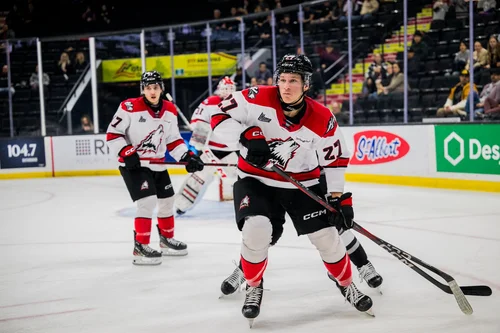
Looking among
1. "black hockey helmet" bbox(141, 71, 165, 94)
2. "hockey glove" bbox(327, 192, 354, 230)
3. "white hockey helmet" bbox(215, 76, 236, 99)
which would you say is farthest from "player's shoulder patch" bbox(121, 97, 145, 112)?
"white hockey helmet" bbox(215, 76, 236, 99)

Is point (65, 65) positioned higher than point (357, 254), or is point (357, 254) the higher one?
point (65, 65)

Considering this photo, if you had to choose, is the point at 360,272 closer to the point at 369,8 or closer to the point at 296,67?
the point at 296,67

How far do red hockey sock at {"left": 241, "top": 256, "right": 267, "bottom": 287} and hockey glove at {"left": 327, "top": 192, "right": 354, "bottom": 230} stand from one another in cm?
35

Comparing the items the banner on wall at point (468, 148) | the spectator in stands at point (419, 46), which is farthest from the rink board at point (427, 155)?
the spectator in stands at point (419, 46)

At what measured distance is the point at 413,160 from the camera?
26.0 ft

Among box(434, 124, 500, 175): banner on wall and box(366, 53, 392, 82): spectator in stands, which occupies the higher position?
box(366, 53, 392, 82): spectator in stands

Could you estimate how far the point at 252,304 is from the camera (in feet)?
9.00

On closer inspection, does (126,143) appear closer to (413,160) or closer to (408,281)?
(408,281)

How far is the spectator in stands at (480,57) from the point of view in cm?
724

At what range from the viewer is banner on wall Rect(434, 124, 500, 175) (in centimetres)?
700

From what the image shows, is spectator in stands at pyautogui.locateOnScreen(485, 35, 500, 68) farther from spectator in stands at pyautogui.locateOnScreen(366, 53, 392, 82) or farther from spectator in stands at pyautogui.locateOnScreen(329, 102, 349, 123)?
spectator in stands at pyautogui.locateOnScreen(329, 102, 349, 123)

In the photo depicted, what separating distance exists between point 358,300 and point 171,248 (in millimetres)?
1808

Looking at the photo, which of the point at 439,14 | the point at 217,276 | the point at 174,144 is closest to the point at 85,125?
the point at 439,14

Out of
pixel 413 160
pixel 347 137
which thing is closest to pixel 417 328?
pixel 413 160
